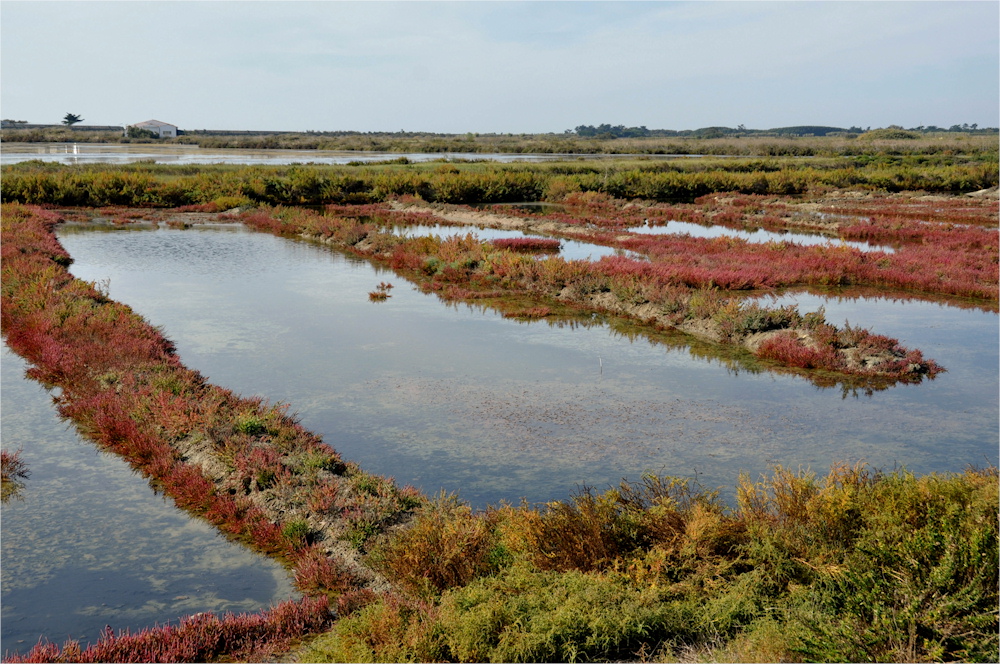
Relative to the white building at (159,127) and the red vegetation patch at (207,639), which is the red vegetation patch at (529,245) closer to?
the red vegetation patch at (207,639)

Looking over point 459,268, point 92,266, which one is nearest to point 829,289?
point 459,268

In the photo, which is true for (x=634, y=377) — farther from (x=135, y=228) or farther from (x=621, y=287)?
(x=135, y=228)

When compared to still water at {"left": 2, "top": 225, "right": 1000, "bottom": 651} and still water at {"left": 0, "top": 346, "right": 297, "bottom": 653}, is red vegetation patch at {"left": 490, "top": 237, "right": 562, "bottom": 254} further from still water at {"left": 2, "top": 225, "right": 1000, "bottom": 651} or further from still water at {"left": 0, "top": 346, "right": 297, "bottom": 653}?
still water at {"left": 0, "top": 346, "right": 297, "bottom": 653}

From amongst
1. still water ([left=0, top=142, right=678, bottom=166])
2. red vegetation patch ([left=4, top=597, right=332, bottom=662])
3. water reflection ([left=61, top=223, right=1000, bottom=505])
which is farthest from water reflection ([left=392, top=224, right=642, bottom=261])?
still water ([left=0, top=142, right=678, bottom=166])

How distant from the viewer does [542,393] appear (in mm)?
13203

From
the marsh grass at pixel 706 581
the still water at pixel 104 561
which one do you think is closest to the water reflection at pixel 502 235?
the still water at pixel 104 561

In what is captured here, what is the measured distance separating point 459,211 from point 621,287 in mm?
23834

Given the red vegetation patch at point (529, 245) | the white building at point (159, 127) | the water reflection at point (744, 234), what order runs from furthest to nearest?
the white building at point (159, 127)
the water reflection at point (744, 234)
the red vegetation patch at point (529, 245)

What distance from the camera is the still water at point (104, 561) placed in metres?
6.93

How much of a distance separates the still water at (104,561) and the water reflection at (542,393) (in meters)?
2.58

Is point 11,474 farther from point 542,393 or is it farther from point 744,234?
point 744,234

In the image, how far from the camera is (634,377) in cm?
1440

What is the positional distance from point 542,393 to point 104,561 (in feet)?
24.6

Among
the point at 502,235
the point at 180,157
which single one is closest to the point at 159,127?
the point at 180,157
